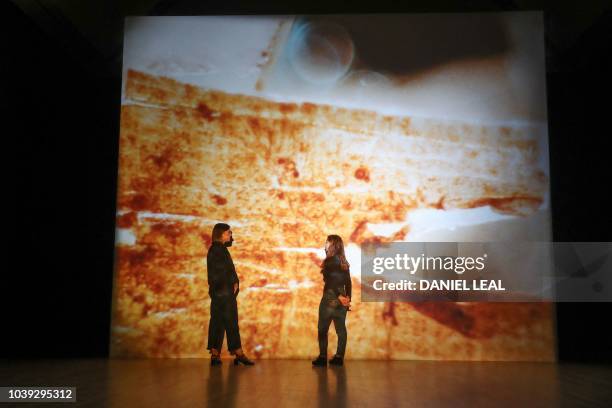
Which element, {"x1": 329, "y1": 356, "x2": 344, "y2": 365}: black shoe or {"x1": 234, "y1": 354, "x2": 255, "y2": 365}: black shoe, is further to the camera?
{"x1": 329, "y1": 356, "x2": 344, "y2": 365}: black shoe

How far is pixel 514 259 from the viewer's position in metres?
5.87

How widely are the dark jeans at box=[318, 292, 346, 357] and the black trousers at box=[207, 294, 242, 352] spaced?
80 centimetres

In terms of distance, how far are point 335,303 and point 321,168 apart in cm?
148

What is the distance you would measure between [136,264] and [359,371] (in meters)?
2.64

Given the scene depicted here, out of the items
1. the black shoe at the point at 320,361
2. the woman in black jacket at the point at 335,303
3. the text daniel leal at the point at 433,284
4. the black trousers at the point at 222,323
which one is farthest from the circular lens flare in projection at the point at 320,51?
the black shoe at the point at 320,361

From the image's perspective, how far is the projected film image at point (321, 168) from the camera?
5852 mm

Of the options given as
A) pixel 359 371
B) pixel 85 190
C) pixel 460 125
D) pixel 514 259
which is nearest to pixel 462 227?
pixel 514 259

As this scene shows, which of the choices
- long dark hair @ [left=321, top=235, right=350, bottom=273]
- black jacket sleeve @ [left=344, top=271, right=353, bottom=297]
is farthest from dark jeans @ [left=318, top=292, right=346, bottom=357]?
long dark hair @ [left=321, top=235, right=350, bottom=273]

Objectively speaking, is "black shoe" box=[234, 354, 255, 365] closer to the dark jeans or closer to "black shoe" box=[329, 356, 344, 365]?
the dark jeans

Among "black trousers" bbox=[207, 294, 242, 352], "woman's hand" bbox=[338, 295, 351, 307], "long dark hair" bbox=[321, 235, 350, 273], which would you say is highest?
"long dark hair" bbox=[321, 235, 350, 273]

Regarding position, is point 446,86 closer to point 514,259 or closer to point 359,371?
point 514,259

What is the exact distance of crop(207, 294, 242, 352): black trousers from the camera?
526cm

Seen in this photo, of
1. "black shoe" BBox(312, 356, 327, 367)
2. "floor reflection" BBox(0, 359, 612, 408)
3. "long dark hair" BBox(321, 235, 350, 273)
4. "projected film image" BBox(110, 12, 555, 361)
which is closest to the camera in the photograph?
"floor reflection" BBox(0, 359, 612, 408)

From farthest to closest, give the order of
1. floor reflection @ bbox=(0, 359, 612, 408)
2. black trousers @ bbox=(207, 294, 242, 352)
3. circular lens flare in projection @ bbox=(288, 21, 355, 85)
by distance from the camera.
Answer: circular lens flare in projection @ bbox=(288, 21, 355, 85)
black trousers @ bbox=(207, 294, 242, 352)
floor reflection @ bbox=(0, 359, 612, 408)
